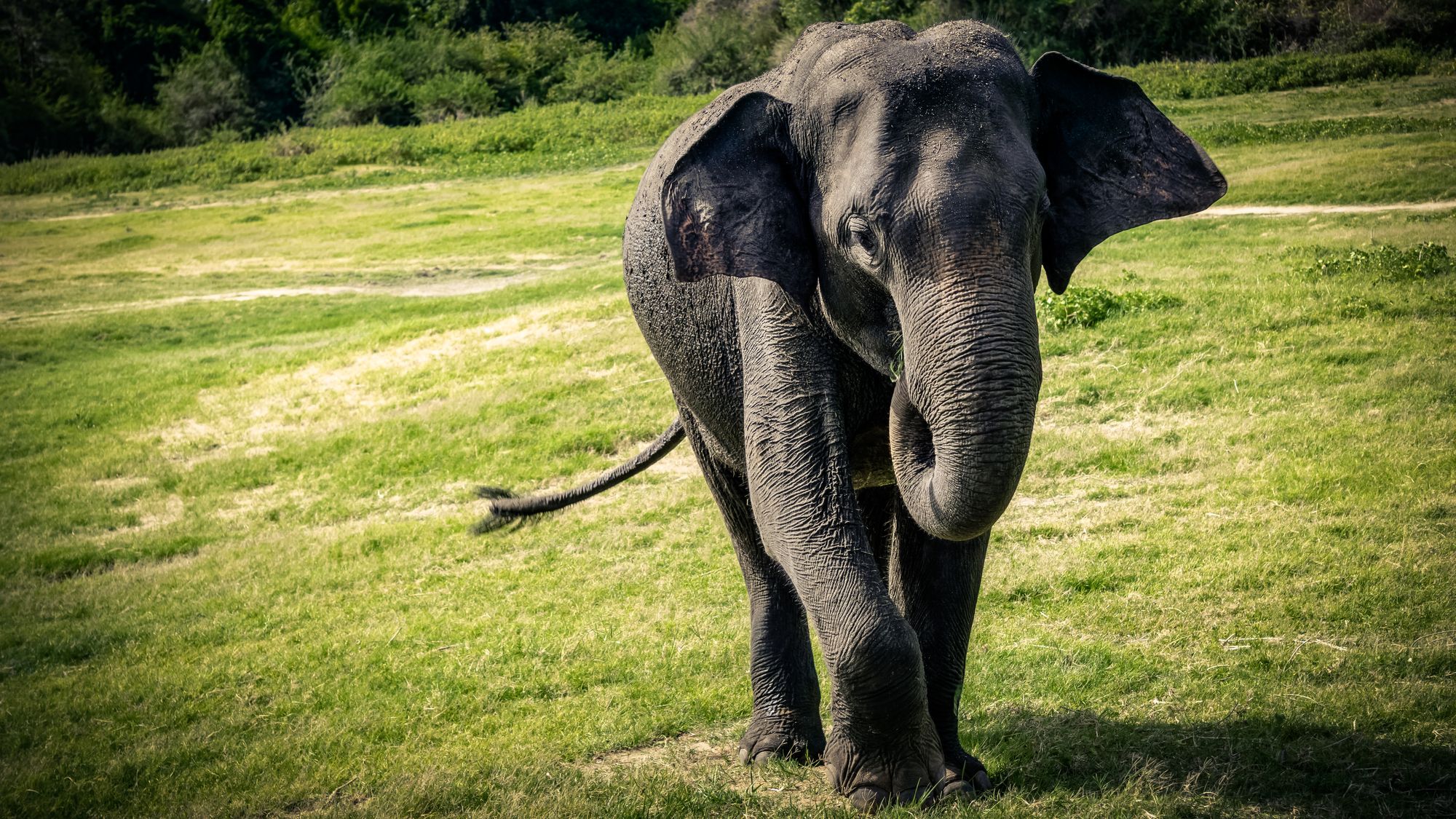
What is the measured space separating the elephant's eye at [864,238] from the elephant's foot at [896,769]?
1732 mm

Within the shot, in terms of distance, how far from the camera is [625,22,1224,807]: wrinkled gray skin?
13.3 ft

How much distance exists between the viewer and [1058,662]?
6840 mm

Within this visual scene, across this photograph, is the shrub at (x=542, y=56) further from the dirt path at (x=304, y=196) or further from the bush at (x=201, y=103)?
the dirt path at (x=304, y=196)

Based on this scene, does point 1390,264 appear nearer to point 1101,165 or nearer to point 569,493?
point 569,493

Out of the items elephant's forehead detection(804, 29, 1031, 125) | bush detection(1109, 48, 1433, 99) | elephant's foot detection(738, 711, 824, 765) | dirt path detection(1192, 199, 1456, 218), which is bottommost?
elephant's foot detection(738, 711, 824, 765)

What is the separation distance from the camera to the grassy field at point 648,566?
5949mm

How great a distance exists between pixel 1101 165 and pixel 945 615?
6.12 feet

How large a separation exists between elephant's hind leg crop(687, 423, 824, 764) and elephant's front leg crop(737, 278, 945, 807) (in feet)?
3.50

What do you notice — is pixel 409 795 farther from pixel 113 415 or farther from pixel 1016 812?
pixel 113 415

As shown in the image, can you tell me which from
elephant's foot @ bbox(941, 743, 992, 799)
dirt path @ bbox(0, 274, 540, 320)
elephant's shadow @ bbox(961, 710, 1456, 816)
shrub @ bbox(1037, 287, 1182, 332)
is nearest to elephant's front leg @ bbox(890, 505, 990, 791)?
elephant's foot @ bbox(941, 743, 992, 799)

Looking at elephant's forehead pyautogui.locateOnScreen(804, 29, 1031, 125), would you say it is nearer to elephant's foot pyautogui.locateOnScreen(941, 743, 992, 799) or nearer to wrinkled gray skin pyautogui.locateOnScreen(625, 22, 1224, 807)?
wrinkled gray skin pyautogui.locateOnScreen(625, 22, 1224, 807)

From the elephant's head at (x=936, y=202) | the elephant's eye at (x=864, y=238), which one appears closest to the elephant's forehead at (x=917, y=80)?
the elephant's head at (x=936, y=202)

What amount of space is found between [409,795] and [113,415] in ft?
40.0

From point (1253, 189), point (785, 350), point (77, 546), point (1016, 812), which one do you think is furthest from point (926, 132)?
point (1253, 189)
